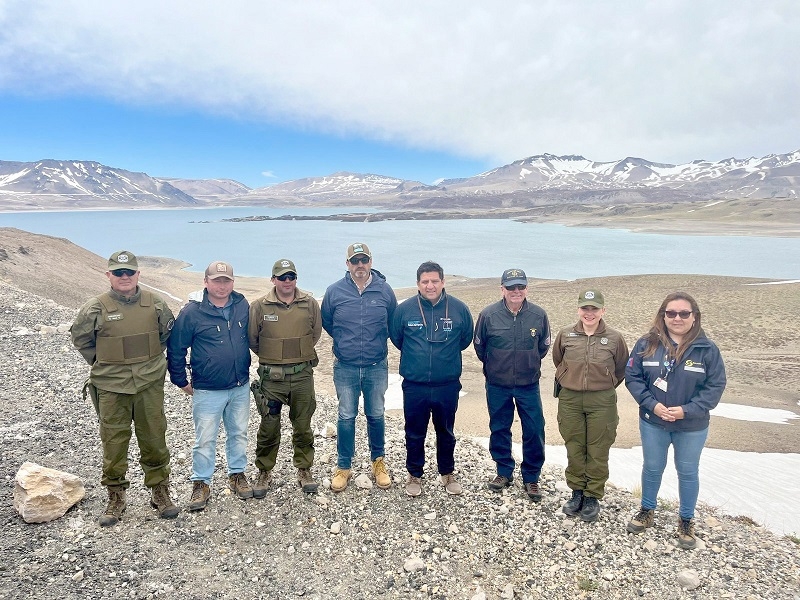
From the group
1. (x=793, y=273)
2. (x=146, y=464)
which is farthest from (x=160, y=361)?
(x=793, y=273)

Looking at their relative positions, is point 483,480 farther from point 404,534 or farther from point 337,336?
point 337,336

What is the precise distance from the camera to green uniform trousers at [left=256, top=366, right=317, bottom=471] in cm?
555

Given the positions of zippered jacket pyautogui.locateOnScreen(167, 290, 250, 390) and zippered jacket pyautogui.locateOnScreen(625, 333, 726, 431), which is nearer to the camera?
zippered jacket pyautogui.locateOnScreen(625, 333, 726, 431)

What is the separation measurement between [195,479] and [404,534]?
7.74 ft

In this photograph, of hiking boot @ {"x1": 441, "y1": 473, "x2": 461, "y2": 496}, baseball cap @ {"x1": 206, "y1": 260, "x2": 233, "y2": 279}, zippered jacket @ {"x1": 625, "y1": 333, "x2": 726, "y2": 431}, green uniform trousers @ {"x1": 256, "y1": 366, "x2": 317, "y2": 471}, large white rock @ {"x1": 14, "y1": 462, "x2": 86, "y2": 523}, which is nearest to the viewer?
zippered jacket @ {"x1": 625, "y1": 333, "x2": 726, "y2": 431}

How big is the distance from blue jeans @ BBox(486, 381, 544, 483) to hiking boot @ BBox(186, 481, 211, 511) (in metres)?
3.30

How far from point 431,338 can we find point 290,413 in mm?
1830

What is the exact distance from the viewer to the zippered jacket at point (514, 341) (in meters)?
5.60

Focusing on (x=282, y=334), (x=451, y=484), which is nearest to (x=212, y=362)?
(x=282, y=334)

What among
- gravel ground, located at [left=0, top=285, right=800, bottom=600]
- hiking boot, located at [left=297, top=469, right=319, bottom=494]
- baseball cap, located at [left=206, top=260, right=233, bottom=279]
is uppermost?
baseball cap, located at [left=206, top=260, right=233, bottom=279]

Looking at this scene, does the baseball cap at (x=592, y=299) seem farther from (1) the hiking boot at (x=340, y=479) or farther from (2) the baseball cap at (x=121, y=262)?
(2) the baseball cap at (x=121, y=262)

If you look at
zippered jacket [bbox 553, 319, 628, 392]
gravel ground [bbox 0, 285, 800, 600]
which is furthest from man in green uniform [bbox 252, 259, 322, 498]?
zippered jacket [bbox 553, 319, 628, 392]

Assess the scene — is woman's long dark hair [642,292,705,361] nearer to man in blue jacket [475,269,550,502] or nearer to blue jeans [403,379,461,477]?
man in blue jacket [475,269,550,502]

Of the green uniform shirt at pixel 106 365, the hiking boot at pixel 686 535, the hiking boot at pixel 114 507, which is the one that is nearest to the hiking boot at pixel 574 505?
the hiking boot at pixel 686 535
